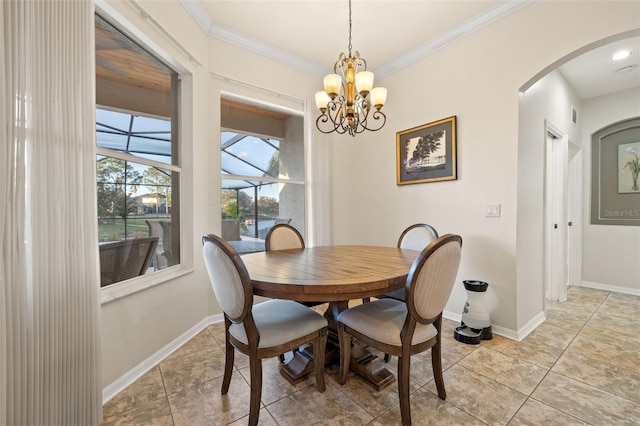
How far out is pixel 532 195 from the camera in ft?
7.86

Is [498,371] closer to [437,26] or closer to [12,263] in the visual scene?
[12,263]

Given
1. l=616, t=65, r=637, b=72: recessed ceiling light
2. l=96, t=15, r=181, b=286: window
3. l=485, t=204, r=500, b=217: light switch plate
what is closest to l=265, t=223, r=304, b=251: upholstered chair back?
l=96, t=15, r=181, b=286: window

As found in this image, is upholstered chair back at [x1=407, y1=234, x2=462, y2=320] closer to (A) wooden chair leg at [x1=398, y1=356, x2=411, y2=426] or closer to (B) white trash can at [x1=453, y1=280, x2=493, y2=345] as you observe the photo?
(A) wooden chair leg at [x1=398, y1=356, x2=411, y2=426]

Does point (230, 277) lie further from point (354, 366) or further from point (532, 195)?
point (532, 195)

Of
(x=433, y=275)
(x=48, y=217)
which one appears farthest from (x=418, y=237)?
(x=48, y=217)

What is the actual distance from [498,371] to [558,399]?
0.32 meters

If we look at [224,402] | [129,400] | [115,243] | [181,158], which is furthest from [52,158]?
[224,402]

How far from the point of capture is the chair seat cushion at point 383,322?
136cm

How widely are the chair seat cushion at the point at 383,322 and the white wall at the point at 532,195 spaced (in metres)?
1.41

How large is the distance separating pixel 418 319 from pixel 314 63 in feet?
10.1

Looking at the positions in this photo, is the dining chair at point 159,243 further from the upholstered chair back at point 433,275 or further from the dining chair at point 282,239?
the upholstered chair back at point 433,275

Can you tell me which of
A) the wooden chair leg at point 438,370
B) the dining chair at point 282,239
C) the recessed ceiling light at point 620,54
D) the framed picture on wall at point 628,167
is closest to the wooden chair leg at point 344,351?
the wooden chair leg at point 438,370

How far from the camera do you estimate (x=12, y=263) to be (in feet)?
3.46

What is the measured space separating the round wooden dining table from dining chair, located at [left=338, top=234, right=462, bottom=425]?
0.48ft
